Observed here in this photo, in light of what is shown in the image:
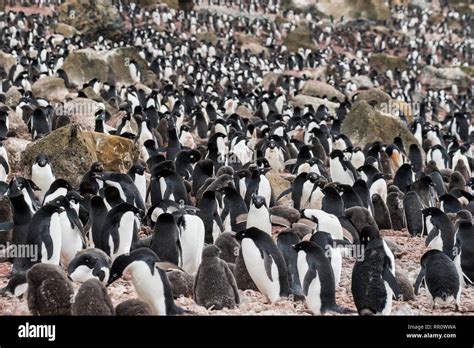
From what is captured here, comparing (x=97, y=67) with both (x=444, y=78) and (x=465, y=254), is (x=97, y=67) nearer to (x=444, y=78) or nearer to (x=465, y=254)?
(x=465, y=254)

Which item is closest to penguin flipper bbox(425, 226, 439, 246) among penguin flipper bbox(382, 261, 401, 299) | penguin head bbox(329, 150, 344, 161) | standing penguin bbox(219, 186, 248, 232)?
standing penguin bbox(219, 186, 248, 232)

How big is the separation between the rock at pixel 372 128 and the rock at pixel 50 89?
22.6 feet

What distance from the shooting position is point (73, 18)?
106ft

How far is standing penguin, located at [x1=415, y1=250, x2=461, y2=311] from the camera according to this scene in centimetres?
717

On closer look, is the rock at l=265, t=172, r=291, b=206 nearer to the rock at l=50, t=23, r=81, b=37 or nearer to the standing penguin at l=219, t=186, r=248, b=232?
the standing penguin at l=219, t=186, r=248, b=232

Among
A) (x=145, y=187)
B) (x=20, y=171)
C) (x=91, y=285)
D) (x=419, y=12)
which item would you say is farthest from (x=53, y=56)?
(x=419, y=12)

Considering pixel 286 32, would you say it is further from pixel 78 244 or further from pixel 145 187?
pixel 78 244

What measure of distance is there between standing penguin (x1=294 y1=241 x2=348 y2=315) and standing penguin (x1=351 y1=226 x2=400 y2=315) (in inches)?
8.3

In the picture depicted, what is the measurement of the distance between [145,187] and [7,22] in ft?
77.5

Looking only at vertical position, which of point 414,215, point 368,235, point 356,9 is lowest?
point 368,235

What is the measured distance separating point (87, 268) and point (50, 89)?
12971 mm

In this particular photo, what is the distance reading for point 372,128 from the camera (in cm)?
1728

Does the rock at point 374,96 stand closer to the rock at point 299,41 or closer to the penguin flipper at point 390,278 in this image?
the rock at point 299,41

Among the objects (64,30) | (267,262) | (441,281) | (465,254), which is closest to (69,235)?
(267,262)
